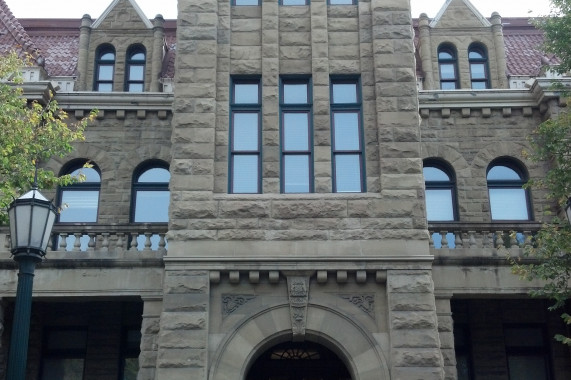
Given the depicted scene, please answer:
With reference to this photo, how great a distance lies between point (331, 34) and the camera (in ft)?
52.3

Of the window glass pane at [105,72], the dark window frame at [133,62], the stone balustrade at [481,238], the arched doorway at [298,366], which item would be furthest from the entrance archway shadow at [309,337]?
the window glass pane at [105,72]

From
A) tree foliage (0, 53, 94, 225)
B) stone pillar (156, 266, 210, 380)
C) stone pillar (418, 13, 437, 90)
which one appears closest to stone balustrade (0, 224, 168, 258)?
tree foliage (0, 53, 94, 225)

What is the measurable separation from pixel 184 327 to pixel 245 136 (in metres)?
4.05

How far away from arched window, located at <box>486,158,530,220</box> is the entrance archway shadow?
7117 millimetres

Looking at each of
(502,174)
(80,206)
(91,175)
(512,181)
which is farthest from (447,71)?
(80,206)

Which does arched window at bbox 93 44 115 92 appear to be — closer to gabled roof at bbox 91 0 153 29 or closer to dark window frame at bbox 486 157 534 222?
gabled roof at bbox 91 0 153 29

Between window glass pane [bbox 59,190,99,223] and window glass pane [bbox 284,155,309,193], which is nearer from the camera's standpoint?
window glass pane [bbox 284,155,309,193]

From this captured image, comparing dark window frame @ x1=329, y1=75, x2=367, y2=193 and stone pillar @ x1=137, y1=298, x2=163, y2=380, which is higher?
dark window frame @ x1=329, y1=75, x2=367, y2=193

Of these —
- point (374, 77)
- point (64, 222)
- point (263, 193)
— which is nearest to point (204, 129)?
point (263, 193)

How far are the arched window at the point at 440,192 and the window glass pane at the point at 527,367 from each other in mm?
3789

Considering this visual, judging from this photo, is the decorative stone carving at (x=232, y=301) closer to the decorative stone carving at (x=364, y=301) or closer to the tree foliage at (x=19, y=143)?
the decorative stone carving at (x=364, y=301)

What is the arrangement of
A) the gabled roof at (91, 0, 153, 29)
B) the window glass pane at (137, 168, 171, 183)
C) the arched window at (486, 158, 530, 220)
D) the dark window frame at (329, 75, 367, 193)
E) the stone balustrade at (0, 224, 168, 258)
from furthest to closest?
Answer: 1. the gabled roof at (91, 0, 153, 29)
2. the window glass pane at (137, 168, 171, 183)
3. the arched window at (486, 158, 530, 220)
4. the stone balustrade at (0, 224, 168, 258)
5. the dark window frame at (329, 75, 367, 193)

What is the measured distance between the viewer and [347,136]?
1527 cm

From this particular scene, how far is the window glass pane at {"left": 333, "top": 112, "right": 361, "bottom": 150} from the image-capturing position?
1520 centimetres
